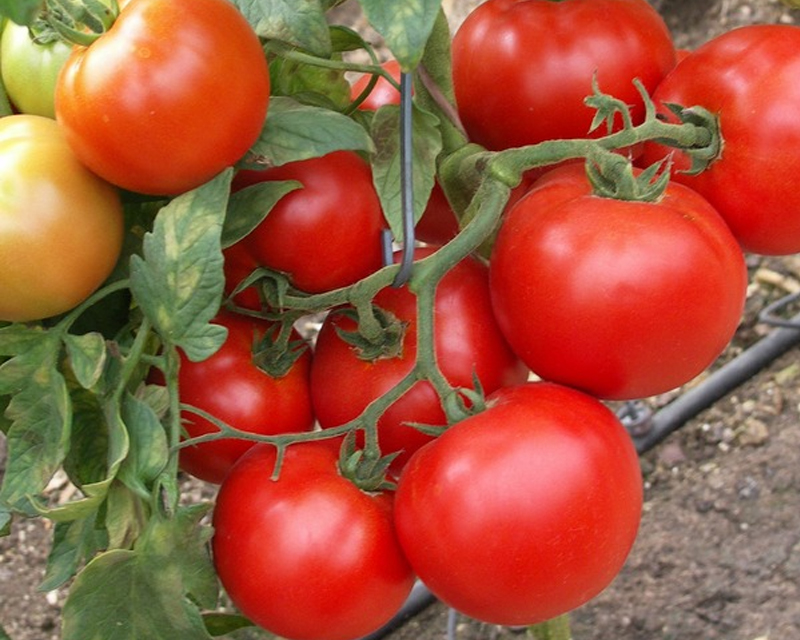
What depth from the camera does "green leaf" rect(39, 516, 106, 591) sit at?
63cm

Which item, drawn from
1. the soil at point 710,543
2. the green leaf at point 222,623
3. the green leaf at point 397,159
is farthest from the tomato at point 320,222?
the soil at point 710,543

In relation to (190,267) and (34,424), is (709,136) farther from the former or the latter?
(34,424)

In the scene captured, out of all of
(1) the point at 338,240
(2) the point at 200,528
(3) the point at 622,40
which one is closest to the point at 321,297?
(1) the point at 338,240

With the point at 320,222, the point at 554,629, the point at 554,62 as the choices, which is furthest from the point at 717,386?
the point at 320,222

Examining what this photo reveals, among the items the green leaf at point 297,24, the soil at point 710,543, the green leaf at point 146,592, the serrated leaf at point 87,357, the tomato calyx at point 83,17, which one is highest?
the tomato calyx at point 83,17

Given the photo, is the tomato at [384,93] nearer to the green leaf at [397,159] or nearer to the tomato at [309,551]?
the green leaf at [397,159]

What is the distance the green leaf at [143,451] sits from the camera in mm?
555

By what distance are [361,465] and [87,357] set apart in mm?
163

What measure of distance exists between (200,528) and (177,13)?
0.28 m

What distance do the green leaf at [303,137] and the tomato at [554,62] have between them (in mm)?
150

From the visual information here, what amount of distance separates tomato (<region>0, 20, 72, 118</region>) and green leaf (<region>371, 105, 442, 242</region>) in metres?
0.19

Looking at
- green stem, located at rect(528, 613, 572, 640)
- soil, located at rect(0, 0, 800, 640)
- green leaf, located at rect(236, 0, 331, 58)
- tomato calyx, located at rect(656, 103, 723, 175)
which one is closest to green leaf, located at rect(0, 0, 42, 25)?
green leaf, located at rect(236, 0, 331, 58)

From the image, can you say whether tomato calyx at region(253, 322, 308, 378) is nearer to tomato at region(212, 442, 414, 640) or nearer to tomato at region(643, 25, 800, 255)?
tomato at region(212, 442, 414, 640)

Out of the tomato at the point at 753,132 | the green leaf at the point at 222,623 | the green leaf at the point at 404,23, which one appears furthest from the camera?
the green leaf at the point at 222,623
